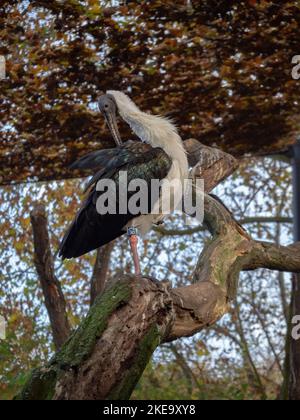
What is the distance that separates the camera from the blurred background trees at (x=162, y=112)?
20.5 ft

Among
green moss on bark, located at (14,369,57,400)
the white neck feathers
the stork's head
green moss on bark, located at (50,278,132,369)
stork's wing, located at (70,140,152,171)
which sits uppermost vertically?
the stork's head

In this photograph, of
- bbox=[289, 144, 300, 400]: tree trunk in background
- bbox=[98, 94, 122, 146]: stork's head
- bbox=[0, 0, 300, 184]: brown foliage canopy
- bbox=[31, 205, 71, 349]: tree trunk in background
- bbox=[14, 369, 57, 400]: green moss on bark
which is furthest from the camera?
bbox=[289, 144, 300, 400]: tree trunk in background

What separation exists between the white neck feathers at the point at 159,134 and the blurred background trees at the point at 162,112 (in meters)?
0.82

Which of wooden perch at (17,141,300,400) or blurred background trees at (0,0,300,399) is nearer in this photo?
wooden perch at (17,141,300,400)

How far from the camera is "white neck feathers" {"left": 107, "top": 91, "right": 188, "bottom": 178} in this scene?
5430 millimetres

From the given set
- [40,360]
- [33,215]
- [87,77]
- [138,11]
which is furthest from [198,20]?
[40,360]

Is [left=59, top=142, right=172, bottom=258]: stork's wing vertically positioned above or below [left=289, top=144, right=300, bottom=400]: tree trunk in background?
below

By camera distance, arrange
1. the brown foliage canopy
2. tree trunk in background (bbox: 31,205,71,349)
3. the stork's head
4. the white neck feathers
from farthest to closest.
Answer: tree trunk in background (bbox: 31,205,71,349), the stork's head, the brown foliage canopy, the white neck feathers

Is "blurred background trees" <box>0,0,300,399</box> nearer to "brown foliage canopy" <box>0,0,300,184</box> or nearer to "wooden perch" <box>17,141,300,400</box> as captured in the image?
"brown foliage canopy" <box>0,0,300,184</box>

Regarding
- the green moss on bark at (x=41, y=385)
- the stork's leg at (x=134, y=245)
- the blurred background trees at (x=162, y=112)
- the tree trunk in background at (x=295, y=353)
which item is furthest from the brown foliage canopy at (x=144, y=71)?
the green moss on bark at (x=41, y=385)

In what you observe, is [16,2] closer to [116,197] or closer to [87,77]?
[87,77]

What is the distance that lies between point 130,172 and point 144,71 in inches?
78.1

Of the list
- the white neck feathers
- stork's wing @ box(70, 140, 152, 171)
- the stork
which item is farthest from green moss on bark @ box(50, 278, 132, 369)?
the white neck feathers

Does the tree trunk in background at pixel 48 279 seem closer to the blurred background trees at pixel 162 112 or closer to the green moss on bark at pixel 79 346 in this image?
the blurred background trees at pixel 162 112
